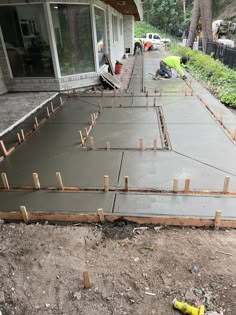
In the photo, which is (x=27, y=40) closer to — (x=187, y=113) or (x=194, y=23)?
(x=187, y=113)

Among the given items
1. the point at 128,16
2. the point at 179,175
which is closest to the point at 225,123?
the point at 179,175

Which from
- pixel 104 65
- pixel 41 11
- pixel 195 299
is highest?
pixel 41 11

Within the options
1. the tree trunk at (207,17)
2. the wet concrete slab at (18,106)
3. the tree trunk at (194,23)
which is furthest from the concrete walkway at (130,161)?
the tree trunk at (194,23)

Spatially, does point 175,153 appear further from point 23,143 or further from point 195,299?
point 23,143

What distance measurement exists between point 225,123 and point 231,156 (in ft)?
5.36

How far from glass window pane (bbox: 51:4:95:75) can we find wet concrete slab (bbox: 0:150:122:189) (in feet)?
15.9

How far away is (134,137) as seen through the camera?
15.9 ft

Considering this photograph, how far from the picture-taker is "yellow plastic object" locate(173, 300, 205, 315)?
190 centimetres

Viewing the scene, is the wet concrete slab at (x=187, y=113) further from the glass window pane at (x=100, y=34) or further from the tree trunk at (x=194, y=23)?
the tree trunk at (x=194, y=23)

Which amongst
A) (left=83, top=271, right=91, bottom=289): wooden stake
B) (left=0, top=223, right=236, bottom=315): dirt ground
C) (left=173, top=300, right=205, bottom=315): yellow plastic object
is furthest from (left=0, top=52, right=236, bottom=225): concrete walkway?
(left=173, top=300, right=205, bottom=315): yellow plastic object

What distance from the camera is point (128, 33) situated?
19.6 metres

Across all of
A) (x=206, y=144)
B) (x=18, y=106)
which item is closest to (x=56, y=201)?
(x=206, y=144)

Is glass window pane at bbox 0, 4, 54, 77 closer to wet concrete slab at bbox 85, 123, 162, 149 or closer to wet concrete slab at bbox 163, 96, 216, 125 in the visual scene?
wet concrete slab at bbox 85, 123, 162, 149

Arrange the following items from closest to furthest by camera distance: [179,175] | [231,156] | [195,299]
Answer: [195,299]
[179,175]
[231,156]
